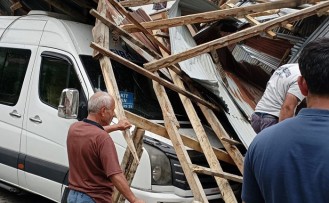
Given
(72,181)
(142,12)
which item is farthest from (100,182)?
(142,12)

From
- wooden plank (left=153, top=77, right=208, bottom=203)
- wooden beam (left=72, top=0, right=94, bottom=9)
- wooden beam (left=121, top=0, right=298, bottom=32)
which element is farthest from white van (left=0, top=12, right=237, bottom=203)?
wooden beam (left=121, top=0, right=298, bottom=32)

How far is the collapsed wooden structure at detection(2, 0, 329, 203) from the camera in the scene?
3527 mm

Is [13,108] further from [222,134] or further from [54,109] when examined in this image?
[222,134]

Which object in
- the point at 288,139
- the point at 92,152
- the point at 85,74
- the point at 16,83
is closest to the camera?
the point at 288,139

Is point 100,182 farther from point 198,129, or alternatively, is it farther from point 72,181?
point 198,129

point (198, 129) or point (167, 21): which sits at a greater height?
point (167, 21)

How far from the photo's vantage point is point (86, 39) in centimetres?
473

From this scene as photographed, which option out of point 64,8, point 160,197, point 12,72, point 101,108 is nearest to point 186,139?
point 160,197

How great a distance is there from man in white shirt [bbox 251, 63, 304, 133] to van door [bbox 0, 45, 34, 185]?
2712mm

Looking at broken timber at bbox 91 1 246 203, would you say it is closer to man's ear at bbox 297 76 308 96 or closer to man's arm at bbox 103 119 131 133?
man's arm at bbox 103 119 131 133

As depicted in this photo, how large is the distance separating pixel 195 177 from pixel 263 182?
6.49 feet

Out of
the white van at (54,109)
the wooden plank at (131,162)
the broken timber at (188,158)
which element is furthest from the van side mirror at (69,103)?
the wooden plank at (131,162)

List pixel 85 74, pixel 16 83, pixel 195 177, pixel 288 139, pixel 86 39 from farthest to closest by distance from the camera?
1. pixel 16 83
2. pixel 86 39
3. pixel 85 74
4. pixel 195 177
5. pixel 288 139

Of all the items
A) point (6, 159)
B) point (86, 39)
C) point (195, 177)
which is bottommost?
point (6, 159)
